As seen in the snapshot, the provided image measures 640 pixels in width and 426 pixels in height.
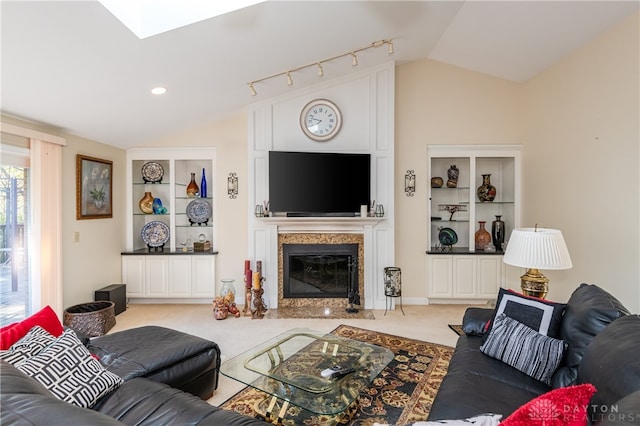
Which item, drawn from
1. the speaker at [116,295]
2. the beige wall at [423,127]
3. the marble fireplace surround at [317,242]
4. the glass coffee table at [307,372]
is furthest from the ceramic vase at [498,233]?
the speaker at [116,295]

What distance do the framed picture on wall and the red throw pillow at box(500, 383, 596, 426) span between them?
14.3 feet

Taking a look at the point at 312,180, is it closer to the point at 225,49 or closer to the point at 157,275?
the point at 225,49

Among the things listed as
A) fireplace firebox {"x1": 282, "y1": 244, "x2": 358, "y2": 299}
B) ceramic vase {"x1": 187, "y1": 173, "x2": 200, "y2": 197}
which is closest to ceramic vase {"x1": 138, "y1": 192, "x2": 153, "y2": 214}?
ceramic vase {"x1": 187, "y1": 173, "x2": 200, "y2": 197}

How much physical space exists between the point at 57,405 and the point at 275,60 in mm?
3305

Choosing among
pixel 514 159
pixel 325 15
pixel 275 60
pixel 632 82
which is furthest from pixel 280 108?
pixel 632 82

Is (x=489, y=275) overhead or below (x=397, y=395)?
overhead

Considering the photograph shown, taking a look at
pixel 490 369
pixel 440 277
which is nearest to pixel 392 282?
pixel 440 277

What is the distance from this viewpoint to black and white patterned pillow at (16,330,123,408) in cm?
150

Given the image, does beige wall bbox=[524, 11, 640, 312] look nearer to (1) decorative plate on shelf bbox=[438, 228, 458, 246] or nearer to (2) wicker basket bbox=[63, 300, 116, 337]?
(1) decorative plate on shelf bbox=[438, 228, 458, 246]

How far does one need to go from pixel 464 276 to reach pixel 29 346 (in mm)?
4480

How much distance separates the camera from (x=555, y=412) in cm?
90

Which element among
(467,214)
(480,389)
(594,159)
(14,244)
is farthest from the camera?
(467,214)

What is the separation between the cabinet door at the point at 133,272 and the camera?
4.55 meters

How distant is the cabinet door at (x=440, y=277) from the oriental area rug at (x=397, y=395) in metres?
1.43
